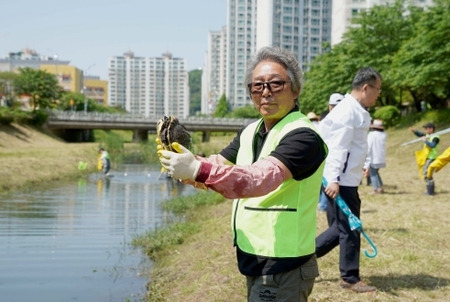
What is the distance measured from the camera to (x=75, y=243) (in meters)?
10.4

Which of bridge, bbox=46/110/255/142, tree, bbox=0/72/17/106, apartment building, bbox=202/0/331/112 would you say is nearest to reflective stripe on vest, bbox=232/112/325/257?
bridge, bbox=46/110/255/142

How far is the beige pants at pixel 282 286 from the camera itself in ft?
9.69

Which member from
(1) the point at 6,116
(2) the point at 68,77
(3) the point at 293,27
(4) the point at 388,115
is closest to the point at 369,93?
(4) the point at 388,115

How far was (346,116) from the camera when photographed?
5.21 meters

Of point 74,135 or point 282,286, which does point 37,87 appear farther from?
point 282,286

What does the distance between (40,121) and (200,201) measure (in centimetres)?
4771

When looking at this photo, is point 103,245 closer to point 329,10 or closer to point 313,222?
point 313,222

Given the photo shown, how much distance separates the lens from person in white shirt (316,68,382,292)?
5.17 metres

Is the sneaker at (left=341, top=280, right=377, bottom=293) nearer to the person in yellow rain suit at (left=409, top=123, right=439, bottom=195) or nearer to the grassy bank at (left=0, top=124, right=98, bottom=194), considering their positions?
the person in yellow rain suit at (left=409, top=123, right=439, bottom=195)

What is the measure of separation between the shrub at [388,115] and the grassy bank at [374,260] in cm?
2738

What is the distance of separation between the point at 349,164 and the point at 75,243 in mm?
6503

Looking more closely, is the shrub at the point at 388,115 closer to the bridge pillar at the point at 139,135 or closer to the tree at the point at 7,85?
the bridge pillar at the point at 139,135

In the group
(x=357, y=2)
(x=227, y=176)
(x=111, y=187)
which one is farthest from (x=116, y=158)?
(x=357, y=2)

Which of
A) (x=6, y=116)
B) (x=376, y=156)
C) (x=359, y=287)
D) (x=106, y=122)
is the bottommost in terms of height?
(x=359, y=287)
